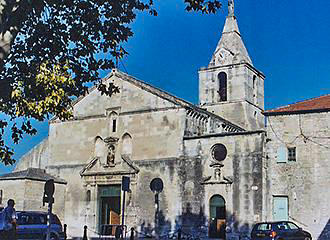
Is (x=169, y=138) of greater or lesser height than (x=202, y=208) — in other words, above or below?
above

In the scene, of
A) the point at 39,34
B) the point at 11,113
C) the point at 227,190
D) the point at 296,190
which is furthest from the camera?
the point at 227,190

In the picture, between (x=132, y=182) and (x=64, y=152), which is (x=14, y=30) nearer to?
(x=132, y=182)

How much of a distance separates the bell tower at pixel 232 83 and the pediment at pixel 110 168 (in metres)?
16.2

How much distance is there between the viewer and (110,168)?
128 feet

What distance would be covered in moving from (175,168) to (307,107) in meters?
9.63

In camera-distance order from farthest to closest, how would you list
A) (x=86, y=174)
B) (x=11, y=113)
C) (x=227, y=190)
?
(x=86, y=174)
(x=227, y=190)
(x=11, y=113)

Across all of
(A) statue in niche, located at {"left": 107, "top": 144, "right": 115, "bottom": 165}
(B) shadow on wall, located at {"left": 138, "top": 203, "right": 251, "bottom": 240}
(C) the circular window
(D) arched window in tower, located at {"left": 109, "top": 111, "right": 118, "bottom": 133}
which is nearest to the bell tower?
(D) arched window in tower, located at {"left": 109, "top": 111, "right": 118, "bottom": 133}

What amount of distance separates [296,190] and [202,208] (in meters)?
6.23

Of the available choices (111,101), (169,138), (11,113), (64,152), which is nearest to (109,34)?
(11,113)

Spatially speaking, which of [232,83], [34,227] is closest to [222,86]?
[232,83]

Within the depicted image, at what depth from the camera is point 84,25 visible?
16500 mm

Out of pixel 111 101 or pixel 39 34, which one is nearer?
pixel 39 34

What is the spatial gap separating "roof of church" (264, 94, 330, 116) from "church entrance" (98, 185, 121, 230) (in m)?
12.9

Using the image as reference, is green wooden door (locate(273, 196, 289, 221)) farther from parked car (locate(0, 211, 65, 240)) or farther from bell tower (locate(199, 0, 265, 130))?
bell tower (locate(199, 0, 265, 130))
